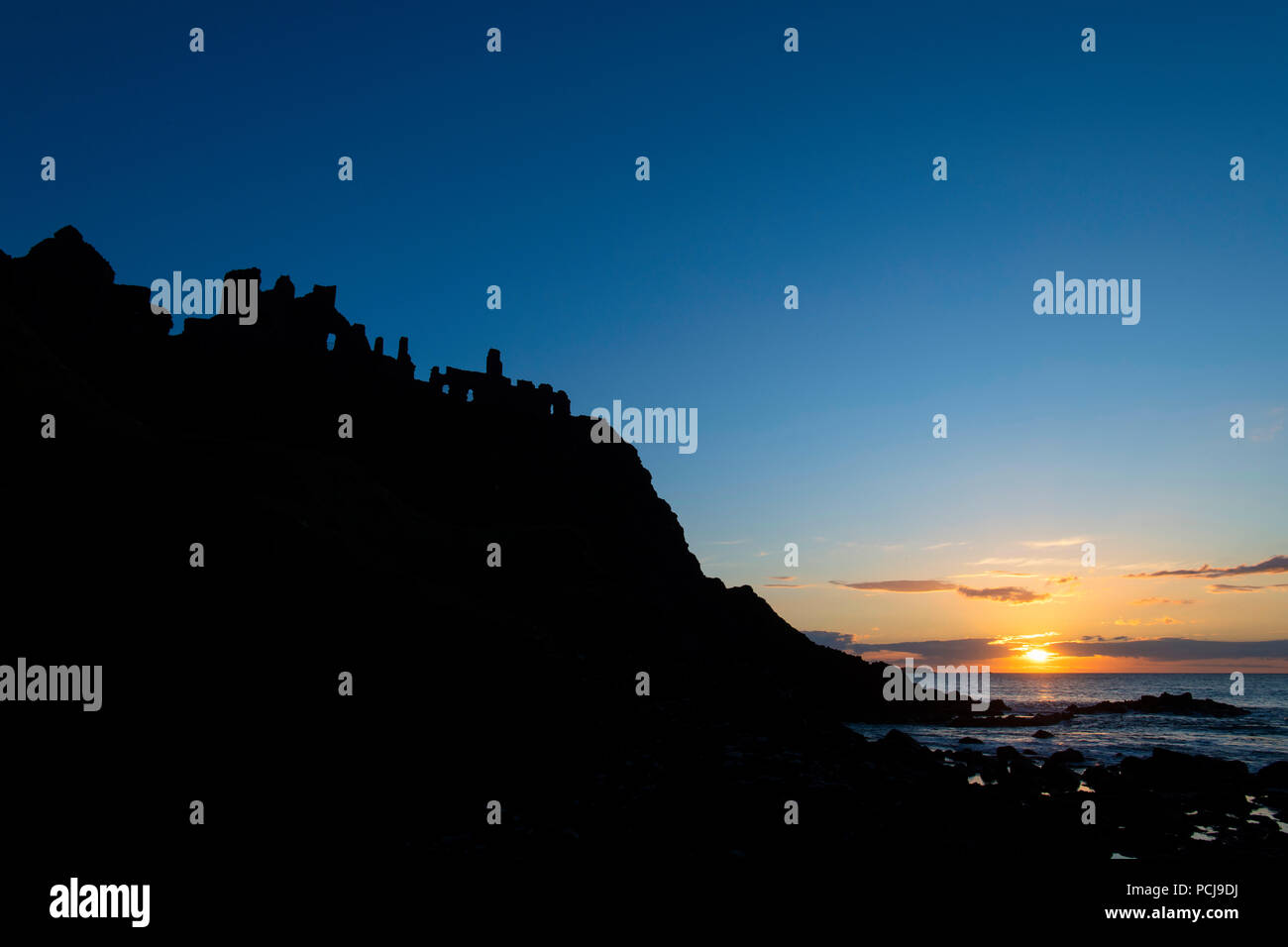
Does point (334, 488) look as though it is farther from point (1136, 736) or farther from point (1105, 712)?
point (1105, 712)

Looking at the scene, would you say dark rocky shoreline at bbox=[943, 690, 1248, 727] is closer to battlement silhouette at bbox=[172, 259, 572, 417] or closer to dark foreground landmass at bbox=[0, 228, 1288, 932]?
dark foreground landmass at bbox=[0, 228, 1288, 932]

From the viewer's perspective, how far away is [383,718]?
2061cm

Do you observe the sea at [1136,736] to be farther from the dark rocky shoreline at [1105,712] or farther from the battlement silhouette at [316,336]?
the battlement silhouette at [316,336]

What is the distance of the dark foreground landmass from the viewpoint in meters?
16.0

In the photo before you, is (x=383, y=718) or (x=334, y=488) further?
(x=334, y=488)

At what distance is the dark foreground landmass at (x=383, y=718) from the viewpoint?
16.0 meters

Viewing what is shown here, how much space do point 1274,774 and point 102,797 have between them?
55042 millimetres
